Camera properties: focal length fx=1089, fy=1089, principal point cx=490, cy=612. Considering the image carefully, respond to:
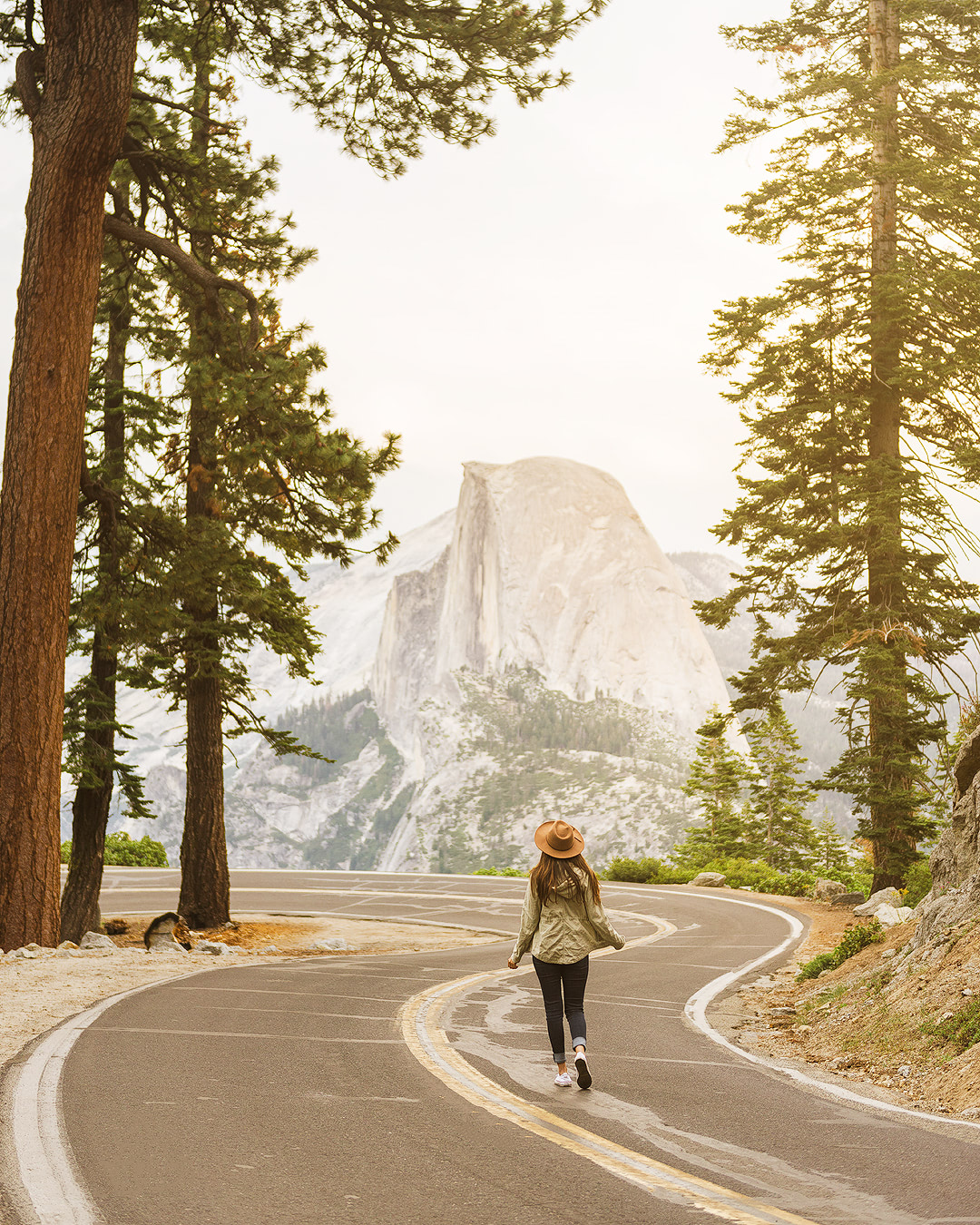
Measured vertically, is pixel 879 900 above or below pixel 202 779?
below

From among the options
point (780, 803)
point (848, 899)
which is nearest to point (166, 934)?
point (848, 899)

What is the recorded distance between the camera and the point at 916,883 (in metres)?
17.7

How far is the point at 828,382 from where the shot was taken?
21562 millimetres

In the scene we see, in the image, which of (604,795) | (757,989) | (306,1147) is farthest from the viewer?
(604,795)

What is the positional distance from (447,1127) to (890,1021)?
178 inches

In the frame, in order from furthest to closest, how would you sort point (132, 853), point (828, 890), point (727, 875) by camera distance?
point (132, 853)
point (727, 875)
point (828, 890)

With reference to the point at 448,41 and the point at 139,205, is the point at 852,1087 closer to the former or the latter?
the point at 448,41

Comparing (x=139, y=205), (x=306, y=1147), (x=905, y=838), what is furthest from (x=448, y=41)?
(x=905, y=838)

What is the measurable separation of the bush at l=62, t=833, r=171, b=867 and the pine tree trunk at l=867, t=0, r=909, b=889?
25073 mm

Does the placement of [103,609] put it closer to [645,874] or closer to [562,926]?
[562,926]

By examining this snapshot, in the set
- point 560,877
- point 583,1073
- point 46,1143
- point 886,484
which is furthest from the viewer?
point 886,484

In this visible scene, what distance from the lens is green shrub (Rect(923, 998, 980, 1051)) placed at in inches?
292

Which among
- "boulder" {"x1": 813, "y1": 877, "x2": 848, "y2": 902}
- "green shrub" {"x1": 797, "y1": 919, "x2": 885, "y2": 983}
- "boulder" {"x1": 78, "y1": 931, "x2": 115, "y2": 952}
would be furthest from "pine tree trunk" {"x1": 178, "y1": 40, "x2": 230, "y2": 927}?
"boulder" {"x1": 813, "y1": 877, "x2": 848, "y2": 902}

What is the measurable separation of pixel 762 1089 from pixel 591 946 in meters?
1.36
